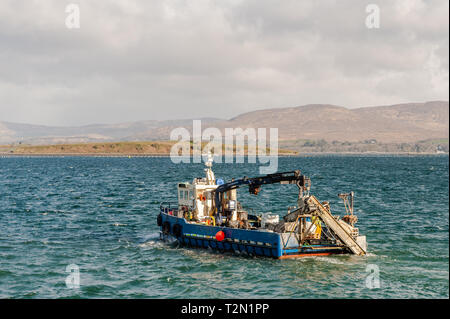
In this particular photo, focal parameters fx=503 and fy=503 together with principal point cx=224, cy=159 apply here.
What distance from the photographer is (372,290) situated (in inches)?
936

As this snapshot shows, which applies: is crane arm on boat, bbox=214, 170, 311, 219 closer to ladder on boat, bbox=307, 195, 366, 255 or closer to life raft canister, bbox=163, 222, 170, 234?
ladder on boat, bbox=307, 195, 366, 255

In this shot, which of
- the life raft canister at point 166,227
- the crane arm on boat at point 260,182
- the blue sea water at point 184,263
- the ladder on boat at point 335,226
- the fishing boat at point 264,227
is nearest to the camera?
the blue sea water at point 184,263

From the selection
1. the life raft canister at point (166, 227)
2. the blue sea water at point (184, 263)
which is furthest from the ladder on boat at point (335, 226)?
the life raft canister at point (166, 227)

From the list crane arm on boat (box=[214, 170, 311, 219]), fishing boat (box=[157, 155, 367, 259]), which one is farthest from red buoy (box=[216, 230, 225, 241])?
crane arm on boat (box=[214, 170, 311, 219])

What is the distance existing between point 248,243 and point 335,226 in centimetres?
515

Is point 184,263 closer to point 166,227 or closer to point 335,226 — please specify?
point 166,227

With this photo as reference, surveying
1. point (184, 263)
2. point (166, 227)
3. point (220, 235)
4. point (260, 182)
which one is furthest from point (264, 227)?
point (166, 227)

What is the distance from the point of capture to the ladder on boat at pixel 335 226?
95.7 feet

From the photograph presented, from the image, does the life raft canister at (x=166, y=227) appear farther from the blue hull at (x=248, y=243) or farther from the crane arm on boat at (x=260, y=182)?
the crane arm on boat at (x=260, y=182)

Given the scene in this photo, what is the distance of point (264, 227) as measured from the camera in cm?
3162

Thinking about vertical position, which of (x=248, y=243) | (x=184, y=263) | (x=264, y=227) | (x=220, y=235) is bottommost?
(x=184, y=263)

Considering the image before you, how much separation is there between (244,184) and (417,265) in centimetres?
1122

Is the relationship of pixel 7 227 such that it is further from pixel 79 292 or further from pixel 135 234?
pixel 79 292
